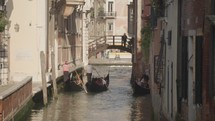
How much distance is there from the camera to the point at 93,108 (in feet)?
81.1

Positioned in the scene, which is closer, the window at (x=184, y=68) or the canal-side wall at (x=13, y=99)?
the window at (x=184, y=68)

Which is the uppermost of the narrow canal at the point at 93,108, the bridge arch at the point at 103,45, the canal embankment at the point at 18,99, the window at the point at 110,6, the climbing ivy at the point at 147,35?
the window at the point at 110,6

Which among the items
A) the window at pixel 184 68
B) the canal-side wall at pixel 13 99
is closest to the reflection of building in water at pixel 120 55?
the canal-side wall at pixel 13 99

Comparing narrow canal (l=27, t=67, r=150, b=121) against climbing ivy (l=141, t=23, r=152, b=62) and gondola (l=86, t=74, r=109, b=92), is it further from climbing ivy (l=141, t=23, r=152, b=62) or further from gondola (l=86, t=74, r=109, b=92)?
climbing ivy (l=141, t=23, r=152, b=62)

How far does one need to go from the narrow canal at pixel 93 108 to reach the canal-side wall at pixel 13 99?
833 millimetres

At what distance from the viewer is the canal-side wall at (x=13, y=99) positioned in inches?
589

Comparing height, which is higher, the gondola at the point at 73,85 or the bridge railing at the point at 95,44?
the bridge railing at the point at 95,44

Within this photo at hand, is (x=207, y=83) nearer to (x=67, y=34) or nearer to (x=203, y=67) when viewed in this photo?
(x=203, y=67)

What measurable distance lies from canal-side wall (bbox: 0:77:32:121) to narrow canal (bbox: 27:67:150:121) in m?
0.83

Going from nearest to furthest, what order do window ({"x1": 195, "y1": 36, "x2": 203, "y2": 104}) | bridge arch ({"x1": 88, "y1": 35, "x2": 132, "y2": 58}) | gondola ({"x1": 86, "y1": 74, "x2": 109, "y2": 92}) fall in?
window ({"x1": 195, "y1": 36, "x2": 203, "y2": 104}) < gondola ({"x1": 86, "y1": 74, "x2": 109, "y2": 92}) < bridge arch ({"x1": 88, "y1": 35, "x2": 132, "y2": 58})

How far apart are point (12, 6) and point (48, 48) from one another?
3.11 meters

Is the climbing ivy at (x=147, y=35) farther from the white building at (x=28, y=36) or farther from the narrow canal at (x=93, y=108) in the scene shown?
the white building at (x=28, y=36)

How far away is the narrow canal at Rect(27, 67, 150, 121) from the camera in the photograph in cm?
2138

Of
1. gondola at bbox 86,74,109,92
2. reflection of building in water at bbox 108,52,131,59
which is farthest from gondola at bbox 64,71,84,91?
reflection of building in water at bbox 108,52,131,59
